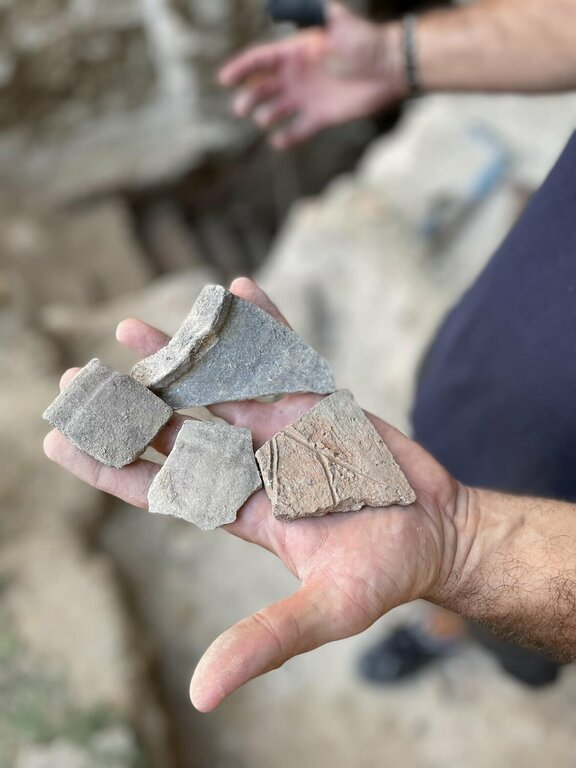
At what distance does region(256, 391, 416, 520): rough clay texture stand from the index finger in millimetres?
1277

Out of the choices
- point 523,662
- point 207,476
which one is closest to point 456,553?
point 207,476

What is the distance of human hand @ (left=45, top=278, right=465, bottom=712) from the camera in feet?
3.64

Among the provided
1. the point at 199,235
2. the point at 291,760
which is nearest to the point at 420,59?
the point at 291,760

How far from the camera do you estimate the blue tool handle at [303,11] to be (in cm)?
239

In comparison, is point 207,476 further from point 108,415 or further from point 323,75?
point 323,75

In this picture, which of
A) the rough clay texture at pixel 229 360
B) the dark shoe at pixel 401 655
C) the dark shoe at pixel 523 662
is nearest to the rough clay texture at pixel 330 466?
the rough clay texture at pixel 229 360

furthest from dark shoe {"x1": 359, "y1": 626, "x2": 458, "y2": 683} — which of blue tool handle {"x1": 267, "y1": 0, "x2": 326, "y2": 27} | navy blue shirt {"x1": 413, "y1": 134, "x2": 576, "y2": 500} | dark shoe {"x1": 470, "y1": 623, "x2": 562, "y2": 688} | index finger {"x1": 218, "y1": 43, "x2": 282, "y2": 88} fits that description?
blue tool handle {"x1": 267, "y1": 0, "x2": 326, "y2": 27}

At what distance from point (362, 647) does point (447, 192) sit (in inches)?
91.7

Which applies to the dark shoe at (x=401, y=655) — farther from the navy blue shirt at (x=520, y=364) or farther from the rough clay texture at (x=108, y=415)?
the rough clay texture at (x=108, y=415)

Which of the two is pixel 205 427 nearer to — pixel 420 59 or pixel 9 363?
pixel 420 59

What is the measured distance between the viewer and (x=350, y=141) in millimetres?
5309

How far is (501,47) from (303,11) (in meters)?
0.72

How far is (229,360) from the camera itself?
170 cm

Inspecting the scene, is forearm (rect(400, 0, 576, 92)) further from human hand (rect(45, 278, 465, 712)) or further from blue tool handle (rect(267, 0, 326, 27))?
human hand (rect(45, 278, 465, 712))
